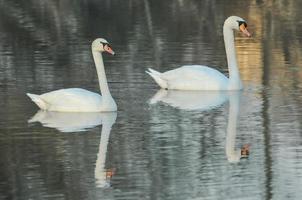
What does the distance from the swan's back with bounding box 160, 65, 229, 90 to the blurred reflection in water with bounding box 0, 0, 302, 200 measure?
44 centimetres

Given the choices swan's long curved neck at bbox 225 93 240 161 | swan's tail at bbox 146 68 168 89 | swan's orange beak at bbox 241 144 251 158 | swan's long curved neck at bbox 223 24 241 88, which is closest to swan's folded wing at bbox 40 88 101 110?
swan's long curved neck at bbox 225 93 240 161

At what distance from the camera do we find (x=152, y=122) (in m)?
14.6

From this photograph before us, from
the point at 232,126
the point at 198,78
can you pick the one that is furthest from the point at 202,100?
the point at 232,126

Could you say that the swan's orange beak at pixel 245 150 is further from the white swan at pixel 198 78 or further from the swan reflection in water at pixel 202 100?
the white swan at pixel 198 78

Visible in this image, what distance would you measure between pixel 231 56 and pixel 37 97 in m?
4.19

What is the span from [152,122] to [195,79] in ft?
11.1

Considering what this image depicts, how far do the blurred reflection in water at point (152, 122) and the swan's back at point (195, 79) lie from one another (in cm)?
44

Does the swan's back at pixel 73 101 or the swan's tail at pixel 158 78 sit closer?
the swan's back at pixel 73 101

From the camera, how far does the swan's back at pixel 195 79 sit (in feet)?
58.2

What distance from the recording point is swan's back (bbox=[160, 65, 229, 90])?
17.8 metres

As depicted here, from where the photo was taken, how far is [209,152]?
1253cm

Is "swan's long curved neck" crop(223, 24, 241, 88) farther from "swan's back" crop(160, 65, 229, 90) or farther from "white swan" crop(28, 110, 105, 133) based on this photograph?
"white swan" crop(28, 110, 105, 133)

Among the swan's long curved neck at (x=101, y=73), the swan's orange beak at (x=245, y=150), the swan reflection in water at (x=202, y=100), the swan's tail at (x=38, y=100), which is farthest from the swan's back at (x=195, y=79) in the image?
the swan's orange beak at (x=245, y=150)

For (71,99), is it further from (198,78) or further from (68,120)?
(198,78)
